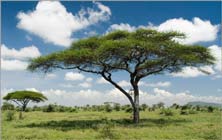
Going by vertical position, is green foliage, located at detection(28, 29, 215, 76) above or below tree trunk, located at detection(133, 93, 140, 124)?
above

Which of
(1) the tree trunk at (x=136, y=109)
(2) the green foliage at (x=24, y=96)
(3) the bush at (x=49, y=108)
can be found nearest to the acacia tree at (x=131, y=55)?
(1) the tree trunk at (x=136, y=109)

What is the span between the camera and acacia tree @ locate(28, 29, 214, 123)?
20.8 meters

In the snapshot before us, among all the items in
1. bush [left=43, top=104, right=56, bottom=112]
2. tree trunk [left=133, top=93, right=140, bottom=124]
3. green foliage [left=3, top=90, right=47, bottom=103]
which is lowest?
tree trunk [left=133, top=93, right=140, bottom=124]

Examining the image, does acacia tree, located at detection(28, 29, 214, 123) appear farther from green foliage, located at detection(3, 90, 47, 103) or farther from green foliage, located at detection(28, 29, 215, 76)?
green foliage, located at detection(3, 90, 47, 103)

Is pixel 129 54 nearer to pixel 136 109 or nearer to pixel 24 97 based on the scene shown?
pixel 136 109

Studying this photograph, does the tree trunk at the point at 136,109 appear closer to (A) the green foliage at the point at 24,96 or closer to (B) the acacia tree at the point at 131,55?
(B) the acacia tree at the point at 131,55

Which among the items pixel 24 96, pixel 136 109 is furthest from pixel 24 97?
pixel 136 109

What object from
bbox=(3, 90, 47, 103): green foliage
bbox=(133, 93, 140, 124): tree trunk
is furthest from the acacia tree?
bbox=(3, 90, 47, 103): green foliage

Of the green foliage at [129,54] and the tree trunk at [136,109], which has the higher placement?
the green foliage at [129,54]

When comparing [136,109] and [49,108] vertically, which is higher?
[49,108]

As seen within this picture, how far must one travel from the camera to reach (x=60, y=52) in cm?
2175

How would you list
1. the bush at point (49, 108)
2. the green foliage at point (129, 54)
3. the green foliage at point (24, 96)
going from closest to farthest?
1. the green foliage at point (129, 54)
2. the green foliage at point (24, 96)
3. the bush at point (49, 108)

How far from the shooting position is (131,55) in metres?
21.9

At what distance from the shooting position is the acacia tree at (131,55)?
20812 mm
